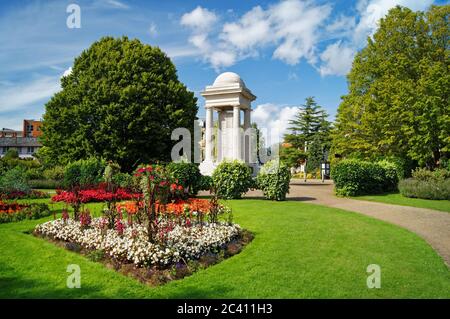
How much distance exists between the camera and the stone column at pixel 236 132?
2631 centimetres

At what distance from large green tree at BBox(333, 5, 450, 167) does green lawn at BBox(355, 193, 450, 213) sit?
476 centimetres

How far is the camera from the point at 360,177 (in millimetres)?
20266

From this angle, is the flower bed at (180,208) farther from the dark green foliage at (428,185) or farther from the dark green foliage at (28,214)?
the dark green foliage at (428,185)

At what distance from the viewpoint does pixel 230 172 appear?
1777 centimetres

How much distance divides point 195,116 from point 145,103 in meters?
5.74

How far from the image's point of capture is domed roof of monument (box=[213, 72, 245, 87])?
27516mm

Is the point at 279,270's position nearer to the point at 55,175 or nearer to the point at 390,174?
the point at 390,174

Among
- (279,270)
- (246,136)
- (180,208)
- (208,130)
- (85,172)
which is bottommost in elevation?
(279,270)

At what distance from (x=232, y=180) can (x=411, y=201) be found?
9156 millimetres

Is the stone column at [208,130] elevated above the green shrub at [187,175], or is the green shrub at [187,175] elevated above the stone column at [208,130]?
the stone column at [208,130]

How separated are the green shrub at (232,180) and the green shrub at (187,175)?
998 millimetres

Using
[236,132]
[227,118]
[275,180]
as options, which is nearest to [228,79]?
[227,118]

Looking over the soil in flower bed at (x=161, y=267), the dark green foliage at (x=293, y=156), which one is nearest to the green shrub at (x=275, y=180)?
the soil in flower bed at (x=161, y=267)

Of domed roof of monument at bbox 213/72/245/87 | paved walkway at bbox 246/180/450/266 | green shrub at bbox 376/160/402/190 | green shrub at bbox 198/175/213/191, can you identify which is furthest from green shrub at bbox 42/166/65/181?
green shrub at bbox 376/160/402/190
